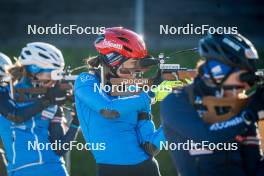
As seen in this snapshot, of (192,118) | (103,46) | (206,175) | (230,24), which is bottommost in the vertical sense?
(206,175)

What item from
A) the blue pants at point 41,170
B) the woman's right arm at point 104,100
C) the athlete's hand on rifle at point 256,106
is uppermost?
the woman's right arm at point 104,100

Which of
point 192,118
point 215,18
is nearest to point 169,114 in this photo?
point 192,118

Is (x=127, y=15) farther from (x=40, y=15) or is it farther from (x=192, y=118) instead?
(x=192, y=118)

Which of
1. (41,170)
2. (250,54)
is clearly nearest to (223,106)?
(250,54)

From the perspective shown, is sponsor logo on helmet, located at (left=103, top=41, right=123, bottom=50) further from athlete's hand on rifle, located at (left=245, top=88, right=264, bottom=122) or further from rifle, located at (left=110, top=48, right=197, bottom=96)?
athlete's hand on rifle, located at (left=245, top=88, right=264, bottom=122)

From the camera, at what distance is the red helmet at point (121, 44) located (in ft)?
18.2

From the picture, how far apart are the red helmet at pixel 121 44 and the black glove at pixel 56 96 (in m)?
0.56

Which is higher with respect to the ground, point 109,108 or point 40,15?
point 40,15

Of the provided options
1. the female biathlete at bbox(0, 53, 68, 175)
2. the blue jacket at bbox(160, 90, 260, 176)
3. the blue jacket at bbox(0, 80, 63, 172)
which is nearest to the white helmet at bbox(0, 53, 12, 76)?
the female biathlete at bbox(0, 53, 68, 175)

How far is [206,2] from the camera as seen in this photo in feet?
47.7

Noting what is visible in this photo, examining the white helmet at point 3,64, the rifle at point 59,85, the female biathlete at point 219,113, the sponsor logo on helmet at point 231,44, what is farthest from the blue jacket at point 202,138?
the white helmet at point 3,64

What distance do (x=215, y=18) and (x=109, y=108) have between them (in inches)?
354

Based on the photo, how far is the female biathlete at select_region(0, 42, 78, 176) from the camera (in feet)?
19.3

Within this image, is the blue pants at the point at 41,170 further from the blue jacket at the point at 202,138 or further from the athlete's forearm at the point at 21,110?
the blue jacket at the point at 202,138
